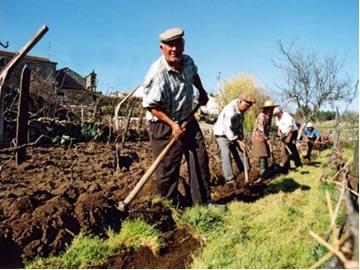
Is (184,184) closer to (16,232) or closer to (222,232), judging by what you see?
(222,232)

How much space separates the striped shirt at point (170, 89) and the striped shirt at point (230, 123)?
206 centimetres

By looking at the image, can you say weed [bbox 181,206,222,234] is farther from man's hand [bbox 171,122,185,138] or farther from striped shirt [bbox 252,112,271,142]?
striped shirt [bbox 252,112,271,142]

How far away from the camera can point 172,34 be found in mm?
4723

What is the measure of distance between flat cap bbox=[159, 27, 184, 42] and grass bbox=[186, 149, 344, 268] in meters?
1.70

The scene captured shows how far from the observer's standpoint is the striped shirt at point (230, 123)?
7.15 meters

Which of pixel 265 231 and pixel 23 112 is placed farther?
pixel 23 112

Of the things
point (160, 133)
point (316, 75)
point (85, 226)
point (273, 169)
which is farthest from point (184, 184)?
point (316, 75)

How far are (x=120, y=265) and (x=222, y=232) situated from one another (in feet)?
3.67

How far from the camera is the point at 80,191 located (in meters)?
5.27

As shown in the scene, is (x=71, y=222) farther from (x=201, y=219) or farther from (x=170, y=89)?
(x=170, y=89)

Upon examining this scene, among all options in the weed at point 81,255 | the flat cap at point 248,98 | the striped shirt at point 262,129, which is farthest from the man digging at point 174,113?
the striped shirt at point 262,129

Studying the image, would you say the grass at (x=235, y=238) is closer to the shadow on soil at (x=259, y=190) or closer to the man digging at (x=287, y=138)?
the shadow on soil at (x=259, y=190)

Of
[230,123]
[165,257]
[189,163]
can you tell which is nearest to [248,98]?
[230,123]

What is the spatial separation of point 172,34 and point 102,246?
211cm
